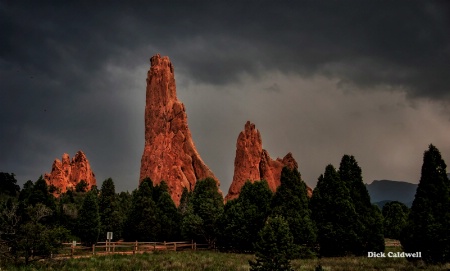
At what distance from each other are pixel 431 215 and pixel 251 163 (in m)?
89.3

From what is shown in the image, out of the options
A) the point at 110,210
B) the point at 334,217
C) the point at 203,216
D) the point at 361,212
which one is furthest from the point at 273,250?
the point at 110,210

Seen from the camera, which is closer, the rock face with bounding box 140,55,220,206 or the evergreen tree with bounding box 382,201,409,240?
the evergreen tree with bounding box 382,201,409,240

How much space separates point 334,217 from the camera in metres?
34.7

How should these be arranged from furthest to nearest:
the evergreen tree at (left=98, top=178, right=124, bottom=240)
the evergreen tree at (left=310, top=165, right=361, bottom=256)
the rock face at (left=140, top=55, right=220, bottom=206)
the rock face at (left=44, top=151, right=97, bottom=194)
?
the rock face at (left=44, top=151, right=97, bottom=194)
the rock face at (left=140, top=55, right=220, bottom=206)
the evergreen tree at (left=98, top=178, right=124, bottom=240)
the evergreen tree at (left=310, top=165, right=361, bottom=256)

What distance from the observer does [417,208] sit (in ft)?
81.8

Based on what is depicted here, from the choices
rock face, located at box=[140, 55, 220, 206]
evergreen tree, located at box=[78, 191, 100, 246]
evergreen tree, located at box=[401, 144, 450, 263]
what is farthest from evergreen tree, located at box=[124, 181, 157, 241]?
rock face, located at box=[140, 55, 220, 206]

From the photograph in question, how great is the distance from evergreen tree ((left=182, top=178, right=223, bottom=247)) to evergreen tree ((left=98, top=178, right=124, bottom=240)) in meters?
9.41

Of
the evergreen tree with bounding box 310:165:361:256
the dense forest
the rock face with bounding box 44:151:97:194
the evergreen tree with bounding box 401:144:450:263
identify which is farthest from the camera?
the rock face with bounding box 44:151:97:194

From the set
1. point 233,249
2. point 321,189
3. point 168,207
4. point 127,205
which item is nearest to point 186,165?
point 127,205

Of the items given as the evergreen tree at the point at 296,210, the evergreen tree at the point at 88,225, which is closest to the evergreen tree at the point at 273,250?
the evergreen tree at the point at 296,210

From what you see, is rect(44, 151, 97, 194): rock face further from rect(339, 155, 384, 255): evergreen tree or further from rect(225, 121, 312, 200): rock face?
rect(339, 155, 384, 255): evergreen tree

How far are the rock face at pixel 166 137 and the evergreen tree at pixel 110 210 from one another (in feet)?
198

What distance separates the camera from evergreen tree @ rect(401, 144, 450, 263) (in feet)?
75.4

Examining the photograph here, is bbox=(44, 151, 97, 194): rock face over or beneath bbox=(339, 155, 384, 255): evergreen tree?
over
